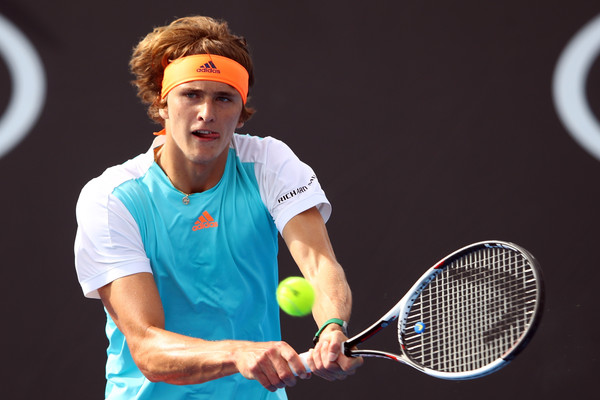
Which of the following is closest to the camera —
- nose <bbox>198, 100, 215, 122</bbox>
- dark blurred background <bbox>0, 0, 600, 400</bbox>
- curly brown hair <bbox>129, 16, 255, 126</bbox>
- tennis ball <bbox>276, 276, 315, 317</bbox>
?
tennis ball <bbox>276, 276, 315, 317</bbox>

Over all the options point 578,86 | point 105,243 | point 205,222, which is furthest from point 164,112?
point 578,86

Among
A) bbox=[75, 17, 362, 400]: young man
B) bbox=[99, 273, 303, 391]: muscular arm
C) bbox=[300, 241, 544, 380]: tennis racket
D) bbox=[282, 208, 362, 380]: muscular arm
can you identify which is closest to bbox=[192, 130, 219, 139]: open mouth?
bbox=[75, 17, 362, 400]: young man

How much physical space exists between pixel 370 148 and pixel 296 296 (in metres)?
1.79

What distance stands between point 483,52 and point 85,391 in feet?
8.07

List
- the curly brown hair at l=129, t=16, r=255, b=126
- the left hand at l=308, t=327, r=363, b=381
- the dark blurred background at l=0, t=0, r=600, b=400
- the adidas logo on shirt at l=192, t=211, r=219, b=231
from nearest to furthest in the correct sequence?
1. the left hand at l=308, t=327, r=363, b=381
2. the adidas logo on shirt at l=192, t=211, r=219, b=231
3. the curly brown hair at l=129, t=16, r=255, b=126
4. the dark blurred background at l=0, t=0, r=600, b=400

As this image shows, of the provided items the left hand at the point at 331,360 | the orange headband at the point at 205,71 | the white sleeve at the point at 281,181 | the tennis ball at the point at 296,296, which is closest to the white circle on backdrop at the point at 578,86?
the white sleeve at the point at 281,181

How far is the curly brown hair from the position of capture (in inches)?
106

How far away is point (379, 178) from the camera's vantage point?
3875 millimetres

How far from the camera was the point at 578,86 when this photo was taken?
383cm

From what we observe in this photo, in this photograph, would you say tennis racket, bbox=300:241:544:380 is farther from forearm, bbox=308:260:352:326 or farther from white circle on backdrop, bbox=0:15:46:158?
white circle on backdrop, bbox=0:15:46:158

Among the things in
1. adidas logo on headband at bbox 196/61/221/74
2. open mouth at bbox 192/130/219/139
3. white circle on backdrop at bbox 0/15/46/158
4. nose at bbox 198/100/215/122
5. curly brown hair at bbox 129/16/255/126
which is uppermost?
white circle on backdrop at bbox 0/15/46/158

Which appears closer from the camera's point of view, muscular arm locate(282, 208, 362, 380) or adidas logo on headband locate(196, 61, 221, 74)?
muscular arm locate(282, 208, 362, 380)

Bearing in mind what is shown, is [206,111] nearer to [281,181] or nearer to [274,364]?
[281,181]

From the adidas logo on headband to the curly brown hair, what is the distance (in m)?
0.06
